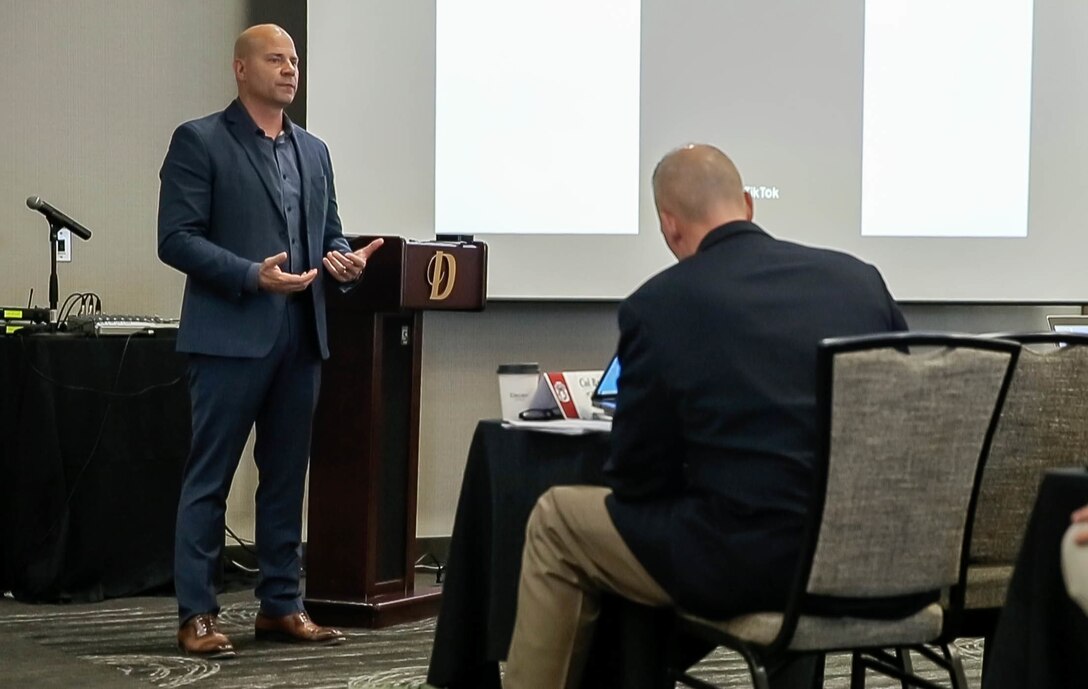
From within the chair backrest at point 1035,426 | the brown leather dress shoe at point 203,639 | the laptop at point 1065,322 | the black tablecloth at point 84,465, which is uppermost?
the laptop at point 1065,322

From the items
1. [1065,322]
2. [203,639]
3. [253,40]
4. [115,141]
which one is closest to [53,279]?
[115,141]

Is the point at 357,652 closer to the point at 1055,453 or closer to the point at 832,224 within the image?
the point at 1055,453

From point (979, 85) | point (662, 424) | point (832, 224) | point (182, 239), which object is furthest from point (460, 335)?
point (662, 424)

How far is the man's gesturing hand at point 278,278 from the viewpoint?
3.53m

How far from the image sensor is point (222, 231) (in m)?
3.70

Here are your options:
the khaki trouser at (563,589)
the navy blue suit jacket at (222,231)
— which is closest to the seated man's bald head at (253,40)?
the navy blue suit jacket at (222,231)

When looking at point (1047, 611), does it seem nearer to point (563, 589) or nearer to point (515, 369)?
point (563, 589)

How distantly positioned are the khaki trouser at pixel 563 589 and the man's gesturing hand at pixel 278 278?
1.28 metres

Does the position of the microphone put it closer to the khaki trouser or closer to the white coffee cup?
the white coffee cup

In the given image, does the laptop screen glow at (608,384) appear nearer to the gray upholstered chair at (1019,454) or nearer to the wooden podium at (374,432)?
the gray upholstered chair at (1019,454)

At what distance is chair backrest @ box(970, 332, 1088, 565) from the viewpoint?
245 cm

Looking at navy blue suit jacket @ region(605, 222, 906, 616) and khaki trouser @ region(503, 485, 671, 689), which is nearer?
navy blue suit jacket @ region(605, 222, 906, 616)

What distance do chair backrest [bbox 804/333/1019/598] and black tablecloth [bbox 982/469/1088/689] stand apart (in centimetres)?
46

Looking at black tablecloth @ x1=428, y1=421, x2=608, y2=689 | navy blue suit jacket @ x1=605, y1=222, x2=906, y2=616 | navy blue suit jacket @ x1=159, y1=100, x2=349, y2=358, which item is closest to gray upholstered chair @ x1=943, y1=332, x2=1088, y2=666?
navy blue suit jacket @ x1=605, y1=222, x2=906, y2=616
